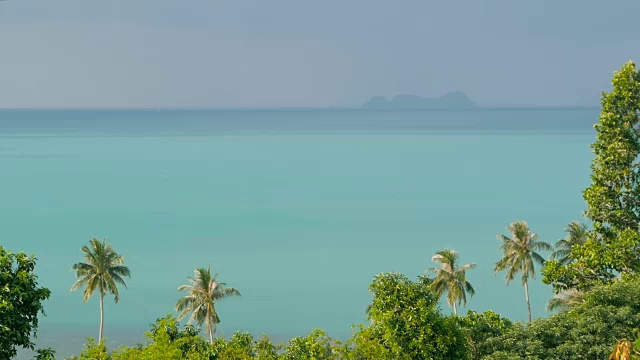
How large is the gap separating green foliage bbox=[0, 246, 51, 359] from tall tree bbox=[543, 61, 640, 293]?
21.3 meters

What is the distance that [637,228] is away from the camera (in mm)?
38250

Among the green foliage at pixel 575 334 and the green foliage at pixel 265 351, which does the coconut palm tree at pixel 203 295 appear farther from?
the green foliage at pixel 575 334

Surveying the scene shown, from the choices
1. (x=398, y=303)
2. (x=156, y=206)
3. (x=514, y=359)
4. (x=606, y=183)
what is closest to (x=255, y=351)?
(x=398, y=303)

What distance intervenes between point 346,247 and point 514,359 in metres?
113

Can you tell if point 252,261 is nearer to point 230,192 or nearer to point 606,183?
point 230,192

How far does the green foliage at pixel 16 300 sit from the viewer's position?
25953 mm

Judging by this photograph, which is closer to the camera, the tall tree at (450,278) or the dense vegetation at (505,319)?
the dense vegetation at (505,319)

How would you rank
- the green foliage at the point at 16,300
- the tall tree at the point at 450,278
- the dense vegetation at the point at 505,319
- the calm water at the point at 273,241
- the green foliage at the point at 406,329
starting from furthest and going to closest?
the calm water at the point at 273,241 < the tall tree at the point at 450,278 < the green foliage at the point at 406,329 < the dense vegetation at the point at 505,319 < the green foliage at the point at 16,300

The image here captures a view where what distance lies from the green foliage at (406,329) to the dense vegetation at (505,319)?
0.11 ft

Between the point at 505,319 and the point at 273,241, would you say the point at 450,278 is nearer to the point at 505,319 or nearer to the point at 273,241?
the point at 505,319

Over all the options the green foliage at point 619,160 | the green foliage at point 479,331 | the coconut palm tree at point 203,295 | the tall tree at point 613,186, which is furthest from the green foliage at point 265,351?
the coconut palm tree at point 203,295

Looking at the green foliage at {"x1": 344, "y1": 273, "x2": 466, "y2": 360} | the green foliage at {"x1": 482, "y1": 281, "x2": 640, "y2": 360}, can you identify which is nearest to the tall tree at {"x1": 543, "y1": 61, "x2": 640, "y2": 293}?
the green foliage at {"x1": 482, "y1": 281, "x2": 640, "y2": 360}

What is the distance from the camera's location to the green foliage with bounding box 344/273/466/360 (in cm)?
2802

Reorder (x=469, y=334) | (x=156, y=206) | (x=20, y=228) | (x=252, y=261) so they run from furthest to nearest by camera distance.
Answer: (x=156, y=206) < (x=20, y=228) < (x=252, y=261) < (x=469, y=334)
